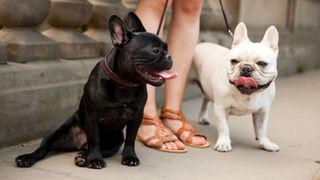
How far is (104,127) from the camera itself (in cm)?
314

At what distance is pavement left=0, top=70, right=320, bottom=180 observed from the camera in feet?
9.65

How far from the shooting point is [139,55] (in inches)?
113

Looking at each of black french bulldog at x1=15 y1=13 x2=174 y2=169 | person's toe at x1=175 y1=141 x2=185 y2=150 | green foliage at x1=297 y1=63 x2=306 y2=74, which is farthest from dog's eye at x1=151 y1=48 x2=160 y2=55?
green foliage at x1=297 y1=63 x2=306 y2=74

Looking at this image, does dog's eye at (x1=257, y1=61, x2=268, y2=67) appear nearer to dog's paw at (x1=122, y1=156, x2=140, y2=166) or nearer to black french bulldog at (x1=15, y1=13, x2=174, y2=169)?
black french bulldog at (x1=15, y1=13, x2=174, y2=169)

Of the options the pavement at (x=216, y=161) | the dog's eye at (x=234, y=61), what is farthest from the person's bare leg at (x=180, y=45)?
the dog's eye at (x=234, y=61)

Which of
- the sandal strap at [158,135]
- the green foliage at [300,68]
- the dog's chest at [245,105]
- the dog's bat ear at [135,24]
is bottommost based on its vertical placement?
the green foliage at [300,68]

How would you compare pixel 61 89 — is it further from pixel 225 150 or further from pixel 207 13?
pixel 207 13

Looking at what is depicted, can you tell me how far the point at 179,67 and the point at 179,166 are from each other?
0.93 meters

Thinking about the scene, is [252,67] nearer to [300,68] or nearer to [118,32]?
[118,32]

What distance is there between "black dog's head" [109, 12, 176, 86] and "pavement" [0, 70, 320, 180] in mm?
536

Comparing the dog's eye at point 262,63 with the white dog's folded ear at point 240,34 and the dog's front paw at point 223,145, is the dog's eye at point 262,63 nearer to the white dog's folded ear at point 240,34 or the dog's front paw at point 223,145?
the white dog's folded ear at point 240,34

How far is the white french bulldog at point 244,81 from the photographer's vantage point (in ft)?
10.9

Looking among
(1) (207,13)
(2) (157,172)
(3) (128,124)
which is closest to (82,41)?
(3) (128,124)

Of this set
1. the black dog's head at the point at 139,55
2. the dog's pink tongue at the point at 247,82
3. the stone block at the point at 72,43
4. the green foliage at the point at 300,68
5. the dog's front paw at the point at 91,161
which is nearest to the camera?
the black dog's head at the point at 139,55
